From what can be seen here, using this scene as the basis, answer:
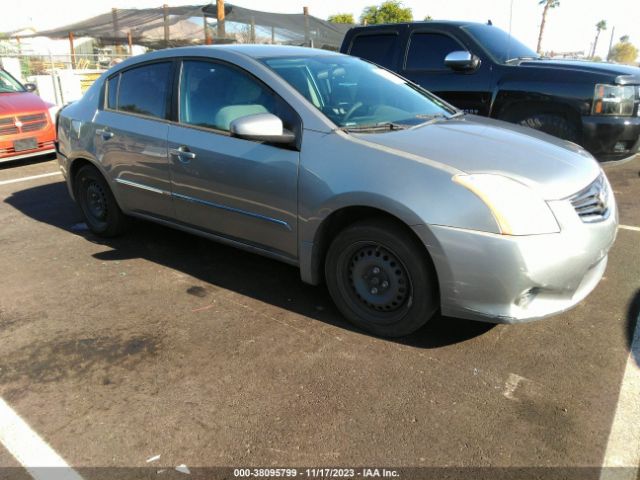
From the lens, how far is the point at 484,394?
104 inches

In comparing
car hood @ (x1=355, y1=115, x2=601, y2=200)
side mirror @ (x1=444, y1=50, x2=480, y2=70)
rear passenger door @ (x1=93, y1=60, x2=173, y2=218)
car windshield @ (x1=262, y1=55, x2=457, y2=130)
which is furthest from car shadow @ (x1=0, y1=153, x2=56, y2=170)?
car hood @ (x1=355, y1=115, x2=601, y2=200)

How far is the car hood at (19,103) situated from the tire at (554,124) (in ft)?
23.7

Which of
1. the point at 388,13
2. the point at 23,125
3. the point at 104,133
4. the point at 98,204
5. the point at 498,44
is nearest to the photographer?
the point at 104,133

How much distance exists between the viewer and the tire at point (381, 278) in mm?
2885

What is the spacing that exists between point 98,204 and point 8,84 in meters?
5.69

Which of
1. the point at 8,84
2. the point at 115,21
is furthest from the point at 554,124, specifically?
the point at 115,21

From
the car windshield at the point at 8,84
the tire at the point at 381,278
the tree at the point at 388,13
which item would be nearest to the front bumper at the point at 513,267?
the tire at the point at 381,278

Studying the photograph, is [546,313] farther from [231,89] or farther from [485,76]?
[485,76]

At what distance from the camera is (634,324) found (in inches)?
130

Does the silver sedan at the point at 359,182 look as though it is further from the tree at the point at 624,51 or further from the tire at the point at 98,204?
the tree at the point at 624,51

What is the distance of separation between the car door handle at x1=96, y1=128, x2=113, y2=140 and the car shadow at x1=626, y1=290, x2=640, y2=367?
410 centimetres

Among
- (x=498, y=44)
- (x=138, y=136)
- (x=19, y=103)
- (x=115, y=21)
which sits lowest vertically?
(x=19, y=103)

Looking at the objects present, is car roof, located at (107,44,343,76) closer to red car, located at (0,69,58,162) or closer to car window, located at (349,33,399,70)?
car window, located at (349,33,399,70)

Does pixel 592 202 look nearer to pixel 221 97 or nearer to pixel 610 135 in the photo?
pixel 221 97
